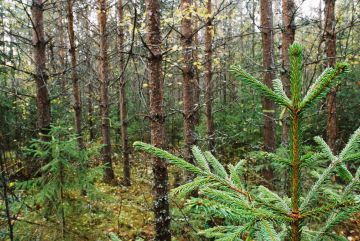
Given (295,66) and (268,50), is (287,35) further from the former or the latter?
(295,66)

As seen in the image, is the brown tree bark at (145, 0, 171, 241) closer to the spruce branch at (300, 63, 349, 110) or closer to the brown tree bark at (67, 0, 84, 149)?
the spruce branch at (300, 63, 349, 110)

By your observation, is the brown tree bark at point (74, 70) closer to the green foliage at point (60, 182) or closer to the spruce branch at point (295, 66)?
the green foliage at point (60, 182)

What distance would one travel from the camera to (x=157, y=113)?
409 cm

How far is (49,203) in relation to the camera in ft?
15.5

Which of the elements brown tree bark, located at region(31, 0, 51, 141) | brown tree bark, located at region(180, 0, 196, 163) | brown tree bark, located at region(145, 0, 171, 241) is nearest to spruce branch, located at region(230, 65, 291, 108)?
brown tree bark, located at region(145, 0, 171, 241)

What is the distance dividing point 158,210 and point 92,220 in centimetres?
362

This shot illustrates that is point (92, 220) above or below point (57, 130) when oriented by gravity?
below

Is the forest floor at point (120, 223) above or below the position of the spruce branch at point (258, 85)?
below

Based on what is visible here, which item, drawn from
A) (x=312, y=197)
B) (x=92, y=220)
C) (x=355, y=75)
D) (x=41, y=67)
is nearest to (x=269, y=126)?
(x=92, y=220)

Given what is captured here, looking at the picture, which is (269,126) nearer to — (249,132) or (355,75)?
(249,132)

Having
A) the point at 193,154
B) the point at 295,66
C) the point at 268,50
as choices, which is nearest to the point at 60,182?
the point at 193,154

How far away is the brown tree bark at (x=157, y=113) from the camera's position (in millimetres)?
3949

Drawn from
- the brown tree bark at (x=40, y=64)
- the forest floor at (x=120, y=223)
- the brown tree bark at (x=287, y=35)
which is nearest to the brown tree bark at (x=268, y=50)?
the brown tree bark at (x=287, y=35)

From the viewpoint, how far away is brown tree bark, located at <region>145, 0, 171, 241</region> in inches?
155
